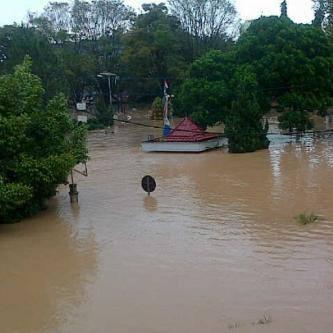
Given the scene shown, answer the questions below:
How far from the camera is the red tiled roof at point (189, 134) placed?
31817 mm

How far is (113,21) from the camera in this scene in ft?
210

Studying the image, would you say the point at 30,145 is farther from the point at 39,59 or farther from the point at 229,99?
the point at 39,59

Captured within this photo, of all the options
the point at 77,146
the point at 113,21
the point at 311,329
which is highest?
the point at 113,21

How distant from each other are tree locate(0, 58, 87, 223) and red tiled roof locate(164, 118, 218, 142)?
44.4ft

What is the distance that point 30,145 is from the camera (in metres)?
17.5

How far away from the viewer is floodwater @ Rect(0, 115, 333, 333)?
951 centimetres

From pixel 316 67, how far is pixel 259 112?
5171 millimetres

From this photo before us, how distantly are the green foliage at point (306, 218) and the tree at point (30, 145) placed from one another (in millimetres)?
7182

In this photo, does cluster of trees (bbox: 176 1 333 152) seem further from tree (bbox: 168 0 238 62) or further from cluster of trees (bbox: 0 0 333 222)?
tree (bbox: 168 0 238 62)

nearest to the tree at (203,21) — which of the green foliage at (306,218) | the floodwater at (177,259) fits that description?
the floodwater at (177,259)

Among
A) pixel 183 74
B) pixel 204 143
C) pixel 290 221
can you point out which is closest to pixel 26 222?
pixel 290 221

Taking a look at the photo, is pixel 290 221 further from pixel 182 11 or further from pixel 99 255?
pixel 182 11

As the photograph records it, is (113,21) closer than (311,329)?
No

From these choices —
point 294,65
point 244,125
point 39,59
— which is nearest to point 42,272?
point 244,125
